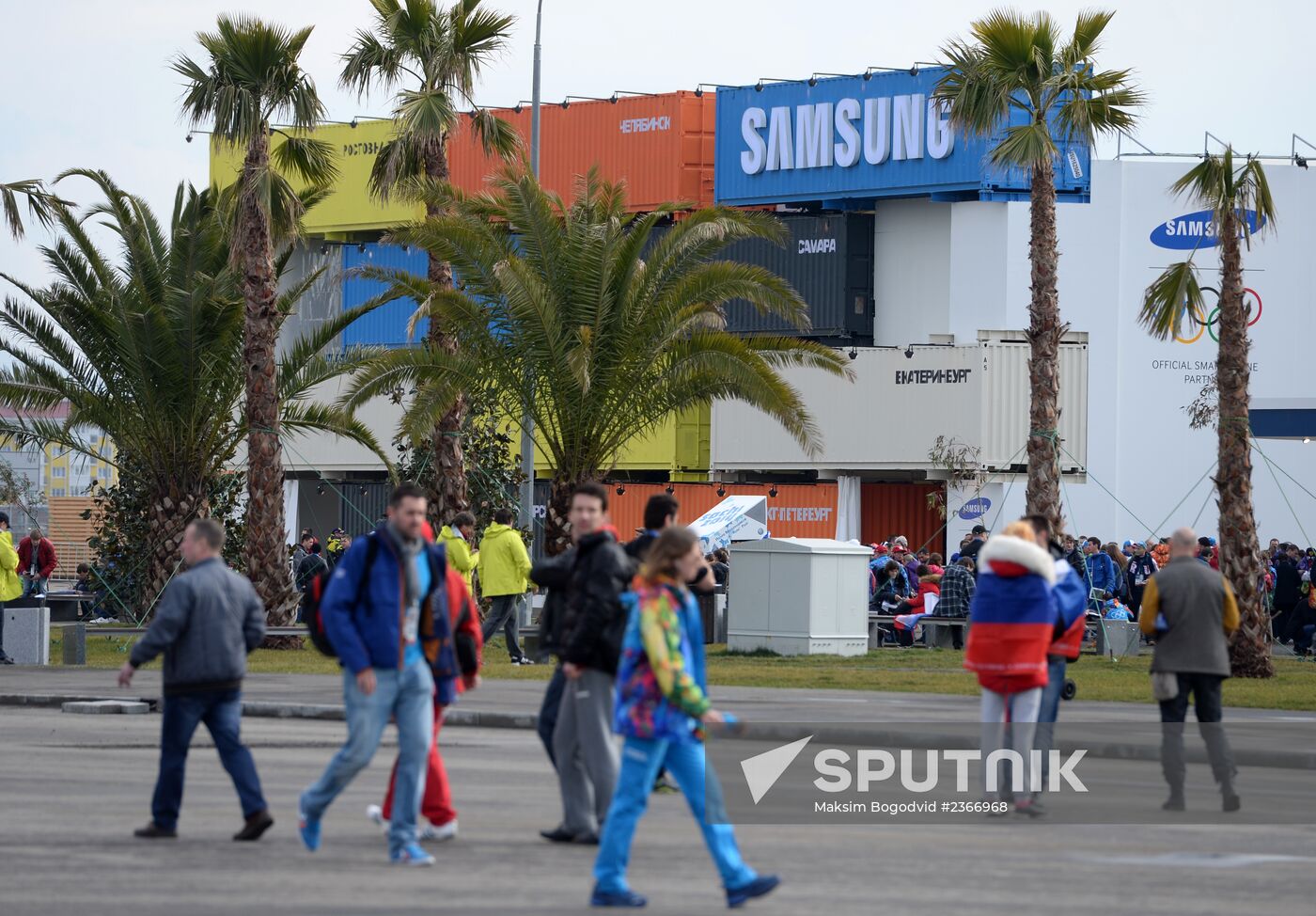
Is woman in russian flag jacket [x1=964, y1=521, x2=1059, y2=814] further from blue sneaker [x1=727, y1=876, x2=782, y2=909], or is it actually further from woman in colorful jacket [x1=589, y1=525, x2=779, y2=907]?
blue sneaker [x1=727, y1=876, x2=782, y2=909]

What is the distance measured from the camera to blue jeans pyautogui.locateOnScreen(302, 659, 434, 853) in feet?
27.9

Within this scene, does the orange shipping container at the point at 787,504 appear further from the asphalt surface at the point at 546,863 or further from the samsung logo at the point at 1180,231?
the asphalt surface at the point at 546,863

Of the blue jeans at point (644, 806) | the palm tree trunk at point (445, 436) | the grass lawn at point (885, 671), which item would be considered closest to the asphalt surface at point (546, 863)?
the blue jeans at point (644, 806)

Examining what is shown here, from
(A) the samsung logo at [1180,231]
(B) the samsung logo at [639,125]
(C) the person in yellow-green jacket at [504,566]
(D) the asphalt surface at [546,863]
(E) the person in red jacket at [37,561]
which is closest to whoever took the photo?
(D) the asphalt surface at [546,863]

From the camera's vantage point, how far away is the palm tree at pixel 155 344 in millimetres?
27625

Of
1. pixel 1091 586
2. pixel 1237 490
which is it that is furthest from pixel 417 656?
pixel 1091 586

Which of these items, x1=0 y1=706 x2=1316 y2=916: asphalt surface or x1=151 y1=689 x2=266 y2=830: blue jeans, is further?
x1=151 y1=689 x2=266 y2=830: blue jeans

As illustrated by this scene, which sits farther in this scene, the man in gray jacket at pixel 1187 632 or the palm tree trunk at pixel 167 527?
the palm tree trunk at pixel 167 527

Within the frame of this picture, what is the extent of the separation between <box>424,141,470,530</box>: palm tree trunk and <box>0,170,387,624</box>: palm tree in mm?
1563

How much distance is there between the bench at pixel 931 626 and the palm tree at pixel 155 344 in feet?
26.9

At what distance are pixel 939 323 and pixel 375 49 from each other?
102 ft

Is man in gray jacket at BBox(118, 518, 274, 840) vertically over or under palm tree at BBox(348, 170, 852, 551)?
under

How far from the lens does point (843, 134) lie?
56.7m

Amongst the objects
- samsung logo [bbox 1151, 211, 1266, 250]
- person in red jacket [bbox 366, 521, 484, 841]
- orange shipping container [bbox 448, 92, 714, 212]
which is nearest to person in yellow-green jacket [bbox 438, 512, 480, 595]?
person in red jacket [bbox 366, 521, 484, 841]
